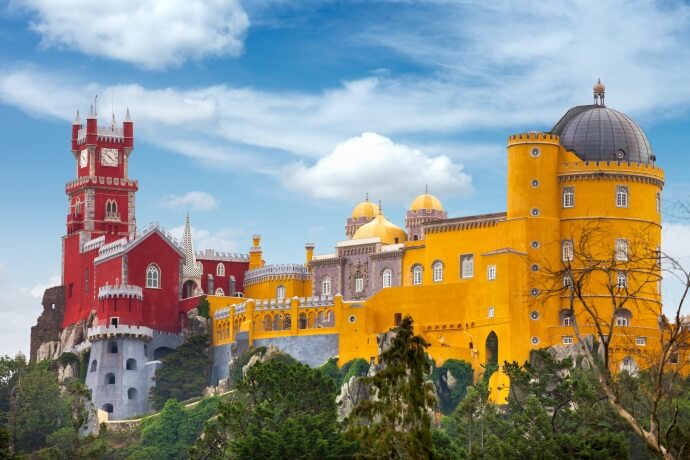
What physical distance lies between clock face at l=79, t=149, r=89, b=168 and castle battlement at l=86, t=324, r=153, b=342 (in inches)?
604

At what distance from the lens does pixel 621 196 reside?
9688 cm

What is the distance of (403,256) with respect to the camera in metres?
107

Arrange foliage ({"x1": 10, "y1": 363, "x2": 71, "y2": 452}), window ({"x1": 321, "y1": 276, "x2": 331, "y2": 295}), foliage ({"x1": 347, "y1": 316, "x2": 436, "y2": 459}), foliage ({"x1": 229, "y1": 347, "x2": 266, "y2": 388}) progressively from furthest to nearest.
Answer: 1. window ({"x1": 321, "y1": 276, "x2": 331, "y2": 295})
2. foliage ({"x1": 229, "y1": 347, "x2": 266, "y2": 388})
3. foliage ({"x1": 10, "y1": 363, "x2": 71, "y2": 452})
4. foliage ({"x1": 347, "y1": 316, "x2": 436, "y2": 459})

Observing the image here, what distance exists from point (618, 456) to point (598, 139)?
4019 cm

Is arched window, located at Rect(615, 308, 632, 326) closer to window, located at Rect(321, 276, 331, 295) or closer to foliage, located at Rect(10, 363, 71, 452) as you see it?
window, located at Rect(321, 276, 331, 295)

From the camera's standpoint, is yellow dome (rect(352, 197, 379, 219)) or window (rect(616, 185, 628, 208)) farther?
yellow dome (rect(352, 197, 379, 219))

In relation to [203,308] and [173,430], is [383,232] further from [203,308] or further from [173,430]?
[173,430]

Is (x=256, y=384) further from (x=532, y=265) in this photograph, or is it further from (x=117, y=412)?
(x=117, y=412)

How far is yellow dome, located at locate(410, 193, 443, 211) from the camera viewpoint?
118 metres

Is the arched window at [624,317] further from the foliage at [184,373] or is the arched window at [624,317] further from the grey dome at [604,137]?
the foliage at [184,373]

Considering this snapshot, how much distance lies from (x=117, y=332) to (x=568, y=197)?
3329cm

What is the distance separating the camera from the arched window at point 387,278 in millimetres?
107750

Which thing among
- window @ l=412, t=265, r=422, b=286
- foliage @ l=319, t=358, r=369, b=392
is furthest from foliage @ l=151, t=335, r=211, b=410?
window @ l=412, t=265, r=422, b=286

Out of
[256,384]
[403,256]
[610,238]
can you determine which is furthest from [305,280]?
[256,384]
